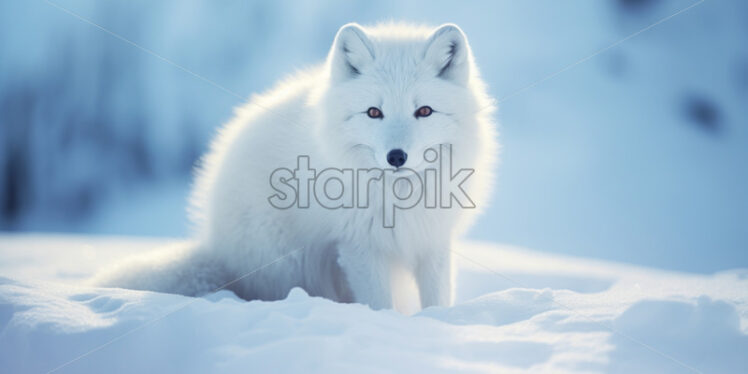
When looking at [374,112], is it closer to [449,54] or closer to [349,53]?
[349,53]

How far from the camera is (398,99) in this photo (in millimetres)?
2232

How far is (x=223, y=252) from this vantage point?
2754 millimetres

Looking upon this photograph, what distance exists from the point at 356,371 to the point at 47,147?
36.5ft

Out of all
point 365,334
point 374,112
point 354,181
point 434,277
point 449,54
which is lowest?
point 365,334

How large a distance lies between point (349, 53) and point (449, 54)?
19.8 inches

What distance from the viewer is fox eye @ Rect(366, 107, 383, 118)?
2.27 metres

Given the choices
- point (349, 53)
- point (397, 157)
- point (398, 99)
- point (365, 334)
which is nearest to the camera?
point (365, 334)

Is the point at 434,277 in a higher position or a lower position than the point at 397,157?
lower

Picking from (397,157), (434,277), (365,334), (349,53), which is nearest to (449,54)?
(349,53)

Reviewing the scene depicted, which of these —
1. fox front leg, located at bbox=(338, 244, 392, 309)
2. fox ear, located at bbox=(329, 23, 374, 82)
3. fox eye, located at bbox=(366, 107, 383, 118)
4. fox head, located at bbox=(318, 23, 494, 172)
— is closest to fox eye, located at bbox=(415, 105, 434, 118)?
fox head, located at bbox=(318, 23, 494, 172)

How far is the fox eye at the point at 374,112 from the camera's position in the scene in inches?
89.4

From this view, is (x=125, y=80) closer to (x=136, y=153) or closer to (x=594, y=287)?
(x=136, y=153)

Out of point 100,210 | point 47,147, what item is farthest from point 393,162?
point 47,147

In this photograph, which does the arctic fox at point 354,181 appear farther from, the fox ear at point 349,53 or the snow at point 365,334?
the snow at point 365,334
